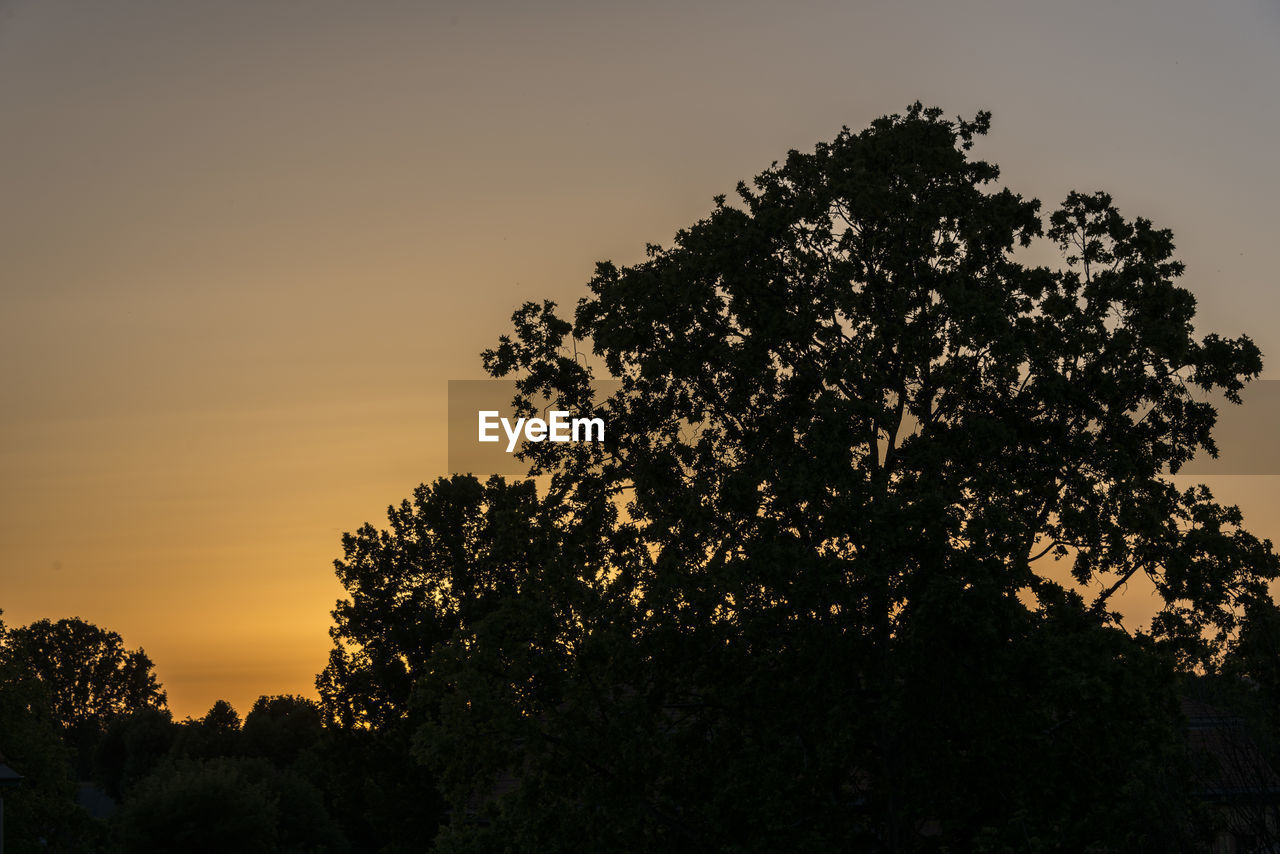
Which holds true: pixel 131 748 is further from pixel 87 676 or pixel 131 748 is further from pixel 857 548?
pixel 857 548

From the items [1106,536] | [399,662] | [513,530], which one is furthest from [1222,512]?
[399,662]

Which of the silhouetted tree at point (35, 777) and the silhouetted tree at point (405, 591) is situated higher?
the silhouetted tree at point (405, 591)

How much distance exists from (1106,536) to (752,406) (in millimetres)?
7944

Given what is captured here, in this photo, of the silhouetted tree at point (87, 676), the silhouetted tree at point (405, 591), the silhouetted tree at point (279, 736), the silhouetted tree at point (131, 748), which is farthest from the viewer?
the silhouetted tree at point (87, 676)

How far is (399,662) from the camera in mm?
60656

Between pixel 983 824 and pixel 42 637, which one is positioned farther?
pixel 42 637

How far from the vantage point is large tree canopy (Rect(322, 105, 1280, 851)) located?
2502cm

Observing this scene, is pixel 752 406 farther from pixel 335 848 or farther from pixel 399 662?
pixel 335 848

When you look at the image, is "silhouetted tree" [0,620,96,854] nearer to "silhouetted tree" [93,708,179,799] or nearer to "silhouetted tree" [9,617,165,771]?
"silhouetted tree" [93,708,179,799]

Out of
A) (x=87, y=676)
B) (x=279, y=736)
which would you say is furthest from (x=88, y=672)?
(x=279, y=736)

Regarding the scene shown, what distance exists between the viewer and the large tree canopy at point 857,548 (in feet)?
82.1

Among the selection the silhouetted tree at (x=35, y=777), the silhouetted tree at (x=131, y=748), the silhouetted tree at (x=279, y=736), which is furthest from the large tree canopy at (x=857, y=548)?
the silhouetted tree at (x=131, y=748)

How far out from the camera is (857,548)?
2534 centimetres

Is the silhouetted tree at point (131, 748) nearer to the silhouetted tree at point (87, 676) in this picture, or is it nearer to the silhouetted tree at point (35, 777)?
the silhouetted tree at point (87, 676)
